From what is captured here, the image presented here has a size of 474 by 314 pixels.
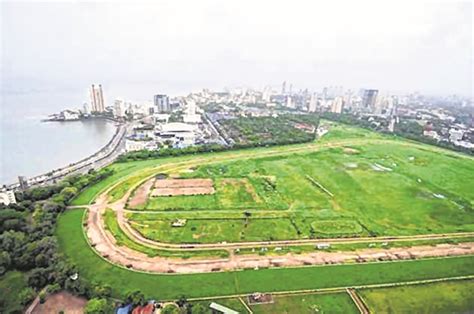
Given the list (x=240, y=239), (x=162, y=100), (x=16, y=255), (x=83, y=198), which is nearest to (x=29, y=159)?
(x=83, y=198)

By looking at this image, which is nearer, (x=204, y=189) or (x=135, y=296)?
(x=135, y=296)

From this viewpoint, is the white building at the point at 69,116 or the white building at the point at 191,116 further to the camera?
the white building at the point at 69,116

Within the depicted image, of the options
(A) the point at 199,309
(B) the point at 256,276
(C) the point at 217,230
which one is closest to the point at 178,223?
(C) the point at 217,230

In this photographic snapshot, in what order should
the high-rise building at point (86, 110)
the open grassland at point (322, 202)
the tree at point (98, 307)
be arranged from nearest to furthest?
1. the tree at point (98, 307)
2. the open grassland at point (322, 202)
3. the high-rise building at point (86, 110)

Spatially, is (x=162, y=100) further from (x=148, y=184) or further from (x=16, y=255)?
(x=16, y=255)

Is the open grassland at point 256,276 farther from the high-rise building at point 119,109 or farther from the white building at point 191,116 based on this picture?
the high-rise building at point 119,109

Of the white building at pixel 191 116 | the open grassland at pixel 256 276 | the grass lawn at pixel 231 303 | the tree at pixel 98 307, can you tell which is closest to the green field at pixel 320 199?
the open grassland at pixel 256 276

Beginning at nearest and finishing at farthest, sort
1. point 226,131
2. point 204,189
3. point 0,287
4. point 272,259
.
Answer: point 0,287
point 272,259
point 204,189
point 226,131

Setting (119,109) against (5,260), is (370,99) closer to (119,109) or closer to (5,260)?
(119,109)
